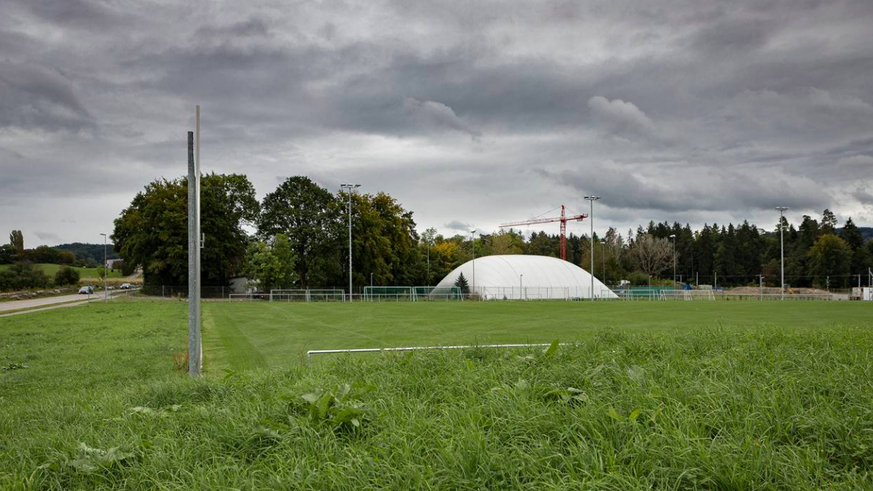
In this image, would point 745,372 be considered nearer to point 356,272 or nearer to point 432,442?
point 432,442

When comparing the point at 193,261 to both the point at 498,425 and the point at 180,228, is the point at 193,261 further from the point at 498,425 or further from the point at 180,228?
the point at 180,228

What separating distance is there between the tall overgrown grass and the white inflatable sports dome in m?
60.4

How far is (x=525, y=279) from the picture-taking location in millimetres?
74750

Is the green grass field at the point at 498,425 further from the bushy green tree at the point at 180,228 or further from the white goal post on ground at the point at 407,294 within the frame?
the bushy green tree at the point at 180,228

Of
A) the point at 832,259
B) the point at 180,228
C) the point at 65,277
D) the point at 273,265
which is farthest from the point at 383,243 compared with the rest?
the point at 832,259

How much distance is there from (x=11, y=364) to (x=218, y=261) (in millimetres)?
52251

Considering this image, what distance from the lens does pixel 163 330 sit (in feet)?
78.4

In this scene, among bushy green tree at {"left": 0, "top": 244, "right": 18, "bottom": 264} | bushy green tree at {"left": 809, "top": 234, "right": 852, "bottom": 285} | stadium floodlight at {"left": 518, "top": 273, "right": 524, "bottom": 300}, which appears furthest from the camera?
bushy green tree at {"left": 809, "top": 234, "right": 852, "bottom": 285}

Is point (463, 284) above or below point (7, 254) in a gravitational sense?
below

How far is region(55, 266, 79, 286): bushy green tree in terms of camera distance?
265 feet

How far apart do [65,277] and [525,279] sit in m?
65.7

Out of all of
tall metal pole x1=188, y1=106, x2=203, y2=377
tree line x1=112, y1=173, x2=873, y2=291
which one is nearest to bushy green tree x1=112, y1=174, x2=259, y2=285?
tree line x1=112, y1=173, x2=873, y2=291

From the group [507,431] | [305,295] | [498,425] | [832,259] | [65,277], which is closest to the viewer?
[507,431]

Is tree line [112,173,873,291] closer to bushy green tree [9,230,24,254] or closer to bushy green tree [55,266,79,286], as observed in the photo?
bushy green tree [55,266,79,286]
